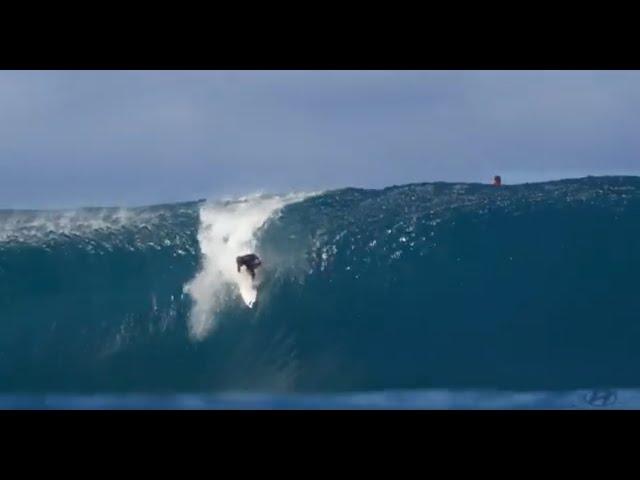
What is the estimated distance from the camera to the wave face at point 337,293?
16.9 feet

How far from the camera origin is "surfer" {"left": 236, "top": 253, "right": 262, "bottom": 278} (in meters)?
5.29

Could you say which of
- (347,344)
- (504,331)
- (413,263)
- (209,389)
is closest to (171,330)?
(209,389)

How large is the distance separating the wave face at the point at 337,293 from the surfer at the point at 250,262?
0.04 metres

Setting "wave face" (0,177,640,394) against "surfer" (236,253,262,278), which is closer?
"wave face" (0,177,640,394)

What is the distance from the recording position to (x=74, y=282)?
536cm

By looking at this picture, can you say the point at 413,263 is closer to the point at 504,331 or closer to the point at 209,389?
the point at 504,331

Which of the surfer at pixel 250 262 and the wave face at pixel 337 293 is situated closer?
the wave face at pixel 337 293

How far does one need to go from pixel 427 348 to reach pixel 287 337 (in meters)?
0.65

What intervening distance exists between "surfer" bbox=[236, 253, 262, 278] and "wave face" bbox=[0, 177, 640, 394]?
0.12ft

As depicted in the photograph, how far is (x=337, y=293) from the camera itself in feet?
17.4
